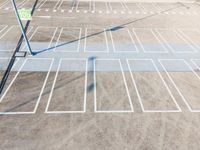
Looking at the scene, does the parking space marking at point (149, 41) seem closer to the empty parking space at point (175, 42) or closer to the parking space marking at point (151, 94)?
the empty parking space at point (175, 42)

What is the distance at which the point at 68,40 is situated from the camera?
2170 centimetres

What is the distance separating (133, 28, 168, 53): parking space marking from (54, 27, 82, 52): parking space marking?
6.44m

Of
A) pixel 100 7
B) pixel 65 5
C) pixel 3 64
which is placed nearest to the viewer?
pixel 3 64

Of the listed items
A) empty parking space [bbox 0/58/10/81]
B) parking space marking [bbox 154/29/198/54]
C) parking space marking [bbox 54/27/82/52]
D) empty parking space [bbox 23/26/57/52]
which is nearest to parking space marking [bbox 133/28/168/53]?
parking space marking [bbox 154/29/198/54]

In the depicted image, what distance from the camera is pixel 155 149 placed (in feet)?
36.3

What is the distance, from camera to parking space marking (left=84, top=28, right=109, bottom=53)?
20306mm

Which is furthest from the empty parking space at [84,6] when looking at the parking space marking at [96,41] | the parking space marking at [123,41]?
the parking space marking at [123,41]

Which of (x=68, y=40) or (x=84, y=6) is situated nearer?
(x=68, y=40)

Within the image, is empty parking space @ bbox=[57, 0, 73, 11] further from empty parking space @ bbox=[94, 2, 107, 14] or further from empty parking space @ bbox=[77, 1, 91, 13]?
empty parking space @ bbox=[94, 2, 107, 14]

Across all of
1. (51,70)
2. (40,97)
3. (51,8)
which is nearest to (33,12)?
(51,8)

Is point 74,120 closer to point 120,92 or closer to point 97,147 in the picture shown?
point 97,147

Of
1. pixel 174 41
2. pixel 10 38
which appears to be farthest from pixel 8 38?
pixel 174 41

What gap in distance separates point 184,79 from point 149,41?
687cm

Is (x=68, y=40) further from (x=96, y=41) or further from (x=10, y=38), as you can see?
(x=10, y=38)
